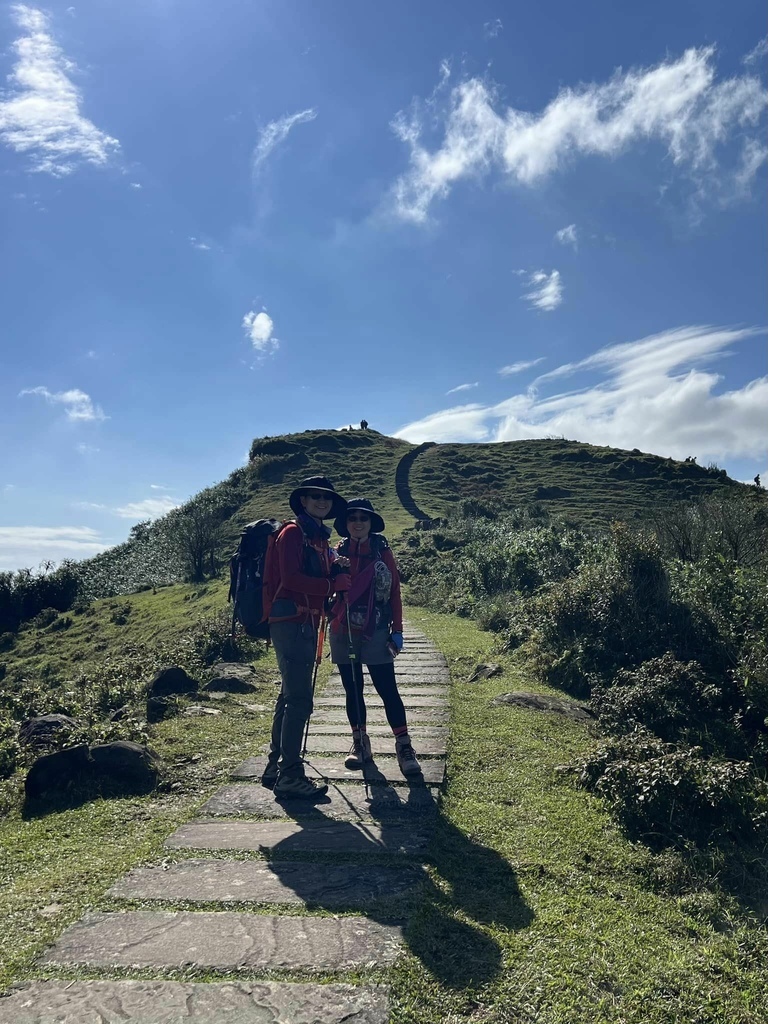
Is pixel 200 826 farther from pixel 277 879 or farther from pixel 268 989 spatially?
pixel 268 989

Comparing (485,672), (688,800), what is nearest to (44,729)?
(485,672)

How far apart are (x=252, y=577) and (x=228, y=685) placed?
4021 millimetres

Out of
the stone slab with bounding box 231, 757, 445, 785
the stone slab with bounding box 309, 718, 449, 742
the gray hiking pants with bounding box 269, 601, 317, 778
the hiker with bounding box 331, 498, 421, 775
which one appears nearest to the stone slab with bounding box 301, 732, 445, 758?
the stone slab with bounding box 309, 718, 449, 742

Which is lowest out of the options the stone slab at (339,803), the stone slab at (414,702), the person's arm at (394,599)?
the stone slab at (339,803)

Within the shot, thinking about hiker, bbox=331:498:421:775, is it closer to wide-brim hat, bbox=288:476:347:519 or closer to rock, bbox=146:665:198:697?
wide-brim hat, bbox=288:476:347:519

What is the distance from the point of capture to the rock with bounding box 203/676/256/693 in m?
7.91

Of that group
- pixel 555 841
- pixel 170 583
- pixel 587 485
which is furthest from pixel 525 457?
pixel 555 841

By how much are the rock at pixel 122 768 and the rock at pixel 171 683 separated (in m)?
2.74

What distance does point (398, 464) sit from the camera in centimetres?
5316

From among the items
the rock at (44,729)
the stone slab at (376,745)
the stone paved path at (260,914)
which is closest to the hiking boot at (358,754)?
the stone paved path at (260,914)

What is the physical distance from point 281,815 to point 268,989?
1.74 meters

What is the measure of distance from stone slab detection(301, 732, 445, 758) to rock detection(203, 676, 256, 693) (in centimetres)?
246

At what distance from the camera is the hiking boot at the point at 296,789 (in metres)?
4.25

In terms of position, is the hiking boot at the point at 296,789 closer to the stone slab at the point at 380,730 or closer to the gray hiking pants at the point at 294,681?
the gray hiking pants at the point at 294,681
